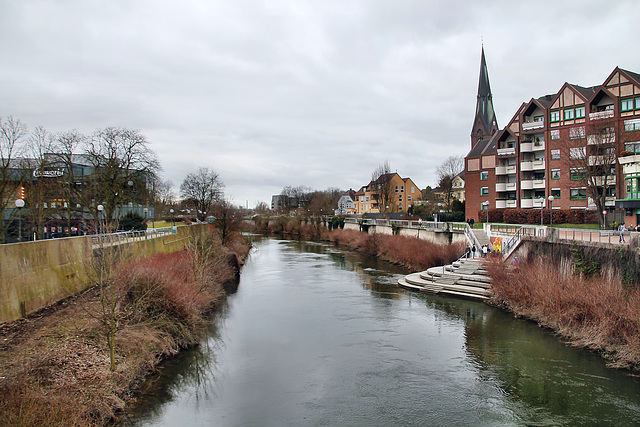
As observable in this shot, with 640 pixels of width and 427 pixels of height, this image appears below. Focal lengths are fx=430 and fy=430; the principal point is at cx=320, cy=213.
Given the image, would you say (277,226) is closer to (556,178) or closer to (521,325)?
(556,178)

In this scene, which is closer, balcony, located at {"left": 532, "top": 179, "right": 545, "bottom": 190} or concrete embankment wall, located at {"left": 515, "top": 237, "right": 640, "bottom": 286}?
concrete embankment wall, located at {"left": 515, "top": 237, "right": 640, "bottom": 286}

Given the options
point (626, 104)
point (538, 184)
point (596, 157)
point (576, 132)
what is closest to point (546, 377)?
point (596, 157)

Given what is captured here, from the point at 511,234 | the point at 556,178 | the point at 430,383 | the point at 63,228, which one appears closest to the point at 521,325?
the point at 430,383

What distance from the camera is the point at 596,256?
22.1 m

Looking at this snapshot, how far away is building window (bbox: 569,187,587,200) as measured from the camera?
4734 centimetres

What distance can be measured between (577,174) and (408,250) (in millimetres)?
18814

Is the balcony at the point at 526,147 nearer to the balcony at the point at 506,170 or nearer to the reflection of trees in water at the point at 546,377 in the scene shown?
the balcony at the point at 506,170

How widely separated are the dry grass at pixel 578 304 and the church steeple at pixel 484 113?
57239 mm

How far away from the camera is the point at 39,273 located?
1712cm

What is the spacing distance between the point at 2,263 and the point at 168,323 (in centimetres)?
629

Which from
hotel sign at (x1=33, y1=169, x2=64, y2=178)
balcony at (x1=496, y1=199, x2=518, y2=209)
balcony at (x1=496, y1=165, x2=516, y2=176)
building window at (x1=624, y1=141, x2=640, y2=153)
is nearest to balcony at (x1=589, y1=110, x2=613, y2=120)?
building window at (x1=624, y1=141, x2=640, y2=153)

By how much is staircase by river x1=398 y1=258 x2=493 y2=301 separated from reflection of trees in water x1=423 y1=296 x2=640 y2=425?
20.6ft

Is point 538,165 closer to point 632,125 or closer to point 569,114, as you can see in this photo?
point 569,114

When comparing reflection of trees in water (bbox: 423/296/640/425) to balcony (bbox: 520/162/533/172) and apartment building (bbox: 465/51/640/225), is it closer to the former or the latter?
apartment building (bbox: 465/51/640/225)
